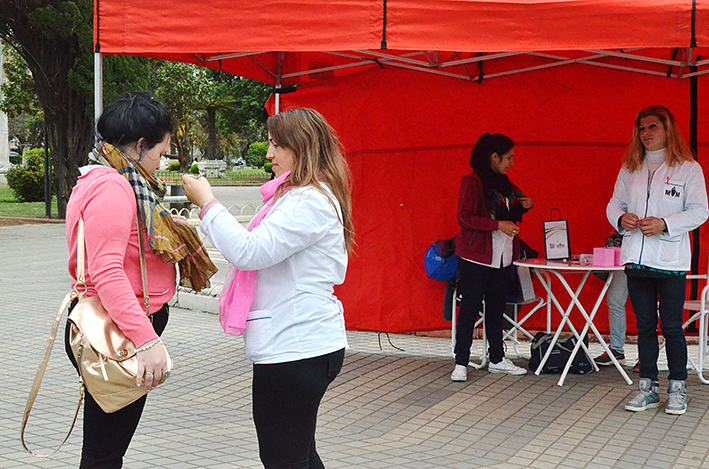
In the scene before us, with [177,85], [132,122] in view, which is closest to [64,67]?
Result: [177,85]

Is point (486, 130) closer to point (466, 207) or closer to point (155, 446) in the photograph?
point (466, 207)

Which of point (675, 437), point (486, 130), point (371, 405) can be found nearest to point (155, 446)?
point (371, 405)

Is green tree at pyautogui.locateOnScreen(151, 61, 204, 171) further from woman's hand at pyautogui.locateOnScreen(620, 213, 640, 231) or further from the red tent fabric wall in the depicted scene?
woman's hand at pyautogui.locateOnScreen(620, 213, 640, 231)

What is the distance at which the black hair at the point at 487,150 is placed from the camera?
6.03 metres

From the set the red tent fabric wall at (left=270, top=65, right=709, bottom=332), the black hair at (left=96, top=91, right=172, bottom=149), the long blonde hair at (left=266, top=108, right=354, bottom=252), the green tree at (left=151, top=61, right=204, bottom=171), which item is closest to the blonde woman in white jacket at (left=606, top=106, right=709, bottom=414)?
the red tent fabric wall at (left=270, top=65, right=709, bottom=332)

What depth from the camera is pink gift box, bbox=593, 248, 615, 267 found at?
5.80 m

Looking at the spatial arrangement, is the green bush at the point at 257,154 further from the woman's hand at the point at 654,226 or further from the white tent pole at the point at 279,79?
the woman's hand at the point at 654,226

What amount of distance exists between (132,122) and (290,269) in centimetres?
69

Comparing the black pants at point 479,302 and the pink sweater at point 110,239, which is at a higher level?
the pink sweater at point 110,239

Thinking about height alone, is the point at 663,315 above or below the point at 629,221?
below

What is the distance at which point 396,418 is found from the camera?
5.23 m

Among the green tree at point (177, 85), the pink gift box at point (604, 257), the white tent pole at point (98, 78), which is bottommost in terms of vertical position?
the pink gift box at point (604, 257)

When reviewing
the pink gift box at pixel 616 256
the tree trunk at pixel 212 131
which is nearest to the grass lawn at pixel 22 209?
the pink gift box at pixel 616 256

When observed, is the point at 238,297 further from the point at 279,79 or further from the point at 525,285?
the point at 279,79
